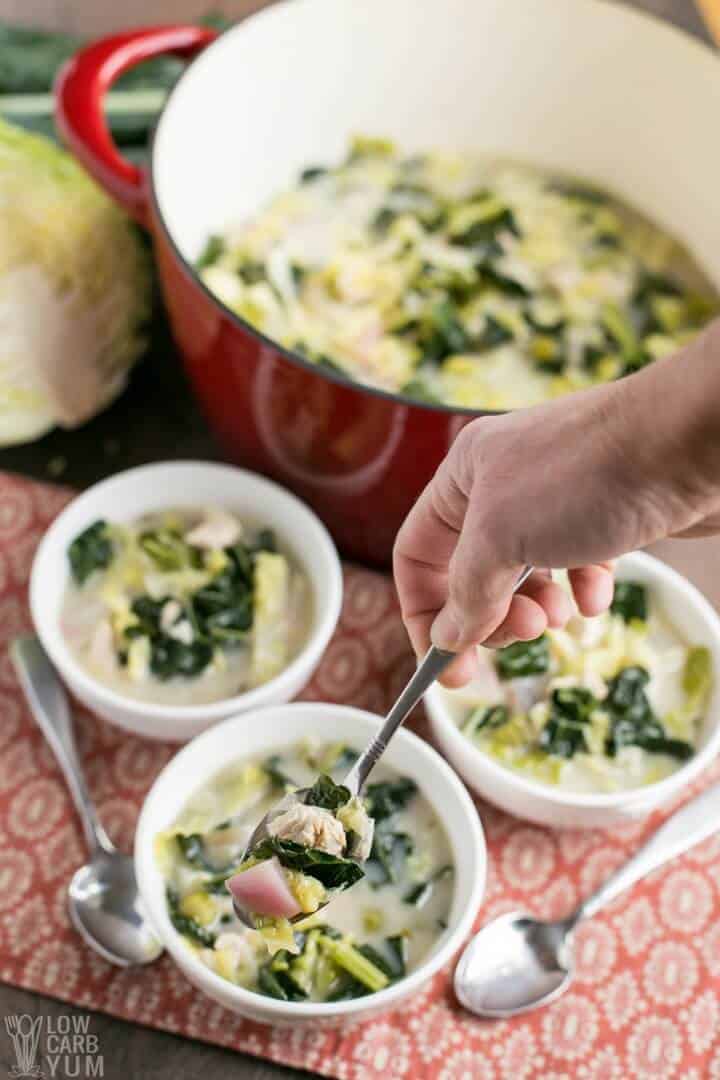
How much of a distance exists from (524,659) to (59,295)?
1.00m

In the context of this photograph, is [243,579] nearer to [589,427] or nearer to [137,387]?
[137,387]

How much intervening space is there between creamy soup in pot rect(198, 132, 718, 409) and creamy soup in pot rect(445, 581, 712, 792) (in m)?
0.40

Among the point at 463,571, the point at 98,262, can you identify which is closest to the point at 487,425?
the point at 463,571

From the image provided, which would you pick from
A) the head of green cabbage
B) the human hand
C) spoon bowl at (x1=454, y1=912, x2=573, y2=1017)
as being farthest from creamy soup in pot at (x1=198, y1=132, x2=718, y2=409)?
the human hand

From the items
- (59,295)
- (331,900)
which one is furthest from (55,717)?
(59,295)

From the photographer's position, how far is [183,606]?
2.01 meters

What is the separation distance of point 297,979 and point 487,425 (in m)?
0.76

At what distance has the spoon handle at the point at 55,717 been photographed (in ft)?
6.00

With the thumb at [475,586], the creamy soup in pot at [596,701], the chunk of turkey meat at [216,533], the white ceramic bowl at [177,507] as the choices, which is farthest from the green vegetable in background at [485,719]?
the thumb at [475,586]

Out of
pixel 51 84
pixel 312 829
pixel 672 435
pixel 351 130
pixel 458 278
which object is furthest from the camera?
pixel 51 84

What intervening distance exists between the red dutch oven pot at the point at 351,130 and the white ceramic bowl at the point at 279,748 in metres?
0.35

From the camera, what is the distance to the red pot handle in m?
2.07

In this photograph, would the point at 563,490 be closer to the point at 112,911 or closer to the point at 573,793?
the point at 573,793

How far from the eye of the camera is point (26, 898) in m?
1.77
